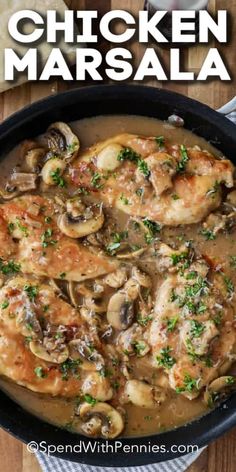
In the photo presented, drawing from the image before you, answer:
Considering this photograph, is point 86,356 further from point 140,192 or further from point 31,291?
point 140,192

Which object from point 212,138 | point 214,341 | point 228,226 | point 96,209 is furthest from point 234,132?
point 214,341

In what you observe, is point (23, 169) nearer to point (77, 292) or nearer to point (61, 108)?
point (61, 108)

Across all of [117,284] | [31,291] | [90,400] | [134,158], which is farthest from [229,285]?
[31,291]

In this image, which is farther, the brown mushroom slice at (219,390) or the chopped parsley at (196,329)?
the brown mushroom slice at (219,390)

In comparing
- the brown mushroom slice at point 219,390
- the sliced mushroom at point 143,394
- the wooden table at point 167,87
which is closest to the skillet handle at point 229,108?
the wooden table at point 167,87

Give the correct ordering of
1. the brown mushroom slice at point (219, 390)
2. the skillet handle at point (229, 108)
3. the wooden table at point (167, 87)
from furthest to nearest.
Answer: the wooden table at point (167, 87)
the skillet handle at point (229, 108)
the brown mushroom slice at point (219, 390)

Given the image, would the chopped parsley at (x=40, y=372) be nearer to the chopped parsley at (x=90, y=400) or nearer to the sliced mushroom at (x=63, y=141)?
the chopped parsley at (x=90, y=400)

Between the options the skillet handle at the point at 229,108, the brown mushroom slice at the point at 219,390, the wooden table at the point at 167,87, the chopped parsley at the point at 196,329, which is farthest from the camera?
the wooden table at the point at 167,87

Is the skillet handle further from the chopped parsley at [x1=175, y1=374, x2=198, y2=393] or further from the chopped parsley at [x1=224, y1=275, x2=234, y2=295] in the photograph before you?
the chopped parsley at [x1=175, y1=374, x2=198, y2=393]

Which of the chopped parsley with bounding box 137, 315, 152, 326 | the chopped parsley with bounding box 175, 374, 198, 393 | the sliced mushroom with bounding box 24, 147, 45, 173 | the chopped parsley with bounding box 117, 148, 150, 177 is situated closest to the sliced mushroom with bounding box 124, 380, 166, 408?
the chopped parsley with bounding box 175, 374, 198, 393
